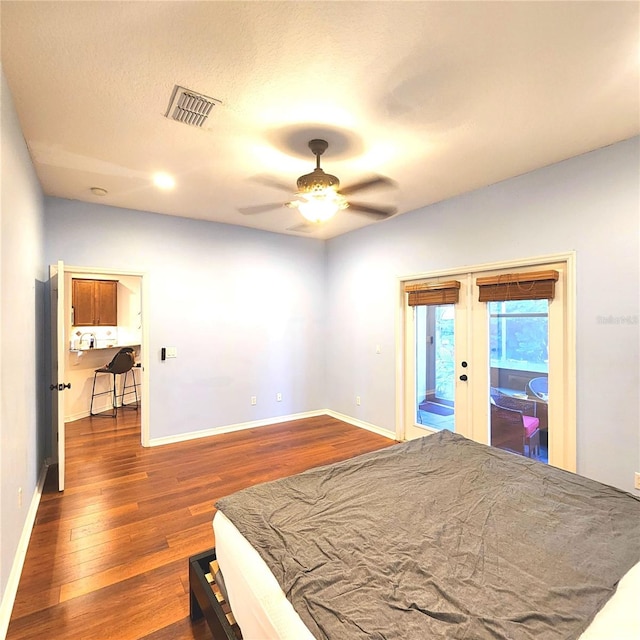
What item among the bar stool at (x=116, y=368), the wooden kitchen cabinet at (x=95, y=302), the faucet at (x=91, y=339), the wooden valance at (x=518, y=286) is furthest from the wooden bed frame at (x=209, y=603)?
the wooden kitchen cabinet at (x=95, y=302)

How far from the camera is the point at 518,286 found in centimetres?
323

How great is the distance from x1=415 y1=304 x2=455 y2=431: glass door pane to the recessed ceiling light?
3.07 m

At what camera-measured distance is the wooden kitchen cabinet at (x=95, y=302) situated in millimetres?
5895

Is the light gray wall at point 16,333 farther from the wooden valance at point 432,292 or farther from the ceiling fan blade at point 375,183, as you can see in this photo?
the wooden valance at point 432,292

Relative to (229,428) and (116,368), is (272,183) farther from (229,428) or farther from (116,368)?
(116,368)

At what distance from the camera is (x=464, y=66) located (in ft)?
6.05

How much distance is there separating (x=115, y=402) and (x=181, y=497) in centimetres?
392

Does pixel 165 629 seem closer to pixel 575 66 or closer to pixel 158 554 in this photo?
pixel 158 554

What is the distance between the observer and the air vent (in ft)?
6.78

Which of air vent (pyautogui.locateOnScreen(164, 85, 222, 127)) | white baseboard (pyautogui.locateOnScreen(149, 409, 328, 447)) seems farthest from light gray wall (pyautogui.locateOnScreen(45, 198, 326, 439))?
air vent (pyautogui.locateOnScreen(164, 85, 222, 127))

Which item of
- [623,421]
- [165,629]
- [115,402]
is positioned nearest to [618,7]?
[623,421]

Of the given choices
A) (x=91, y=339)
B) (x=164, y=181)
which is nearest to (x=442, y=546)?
(x=164, y=181)

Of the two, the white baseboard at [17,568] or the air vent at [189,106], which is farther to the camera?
the air vent at [189,106]

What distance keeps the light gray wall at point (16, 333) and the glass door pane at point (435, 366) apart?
12.5 ft
